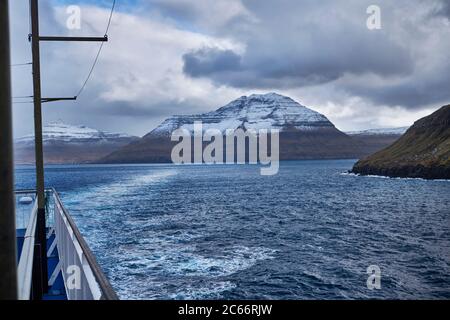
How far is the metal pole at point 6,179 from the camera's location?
3150 mm

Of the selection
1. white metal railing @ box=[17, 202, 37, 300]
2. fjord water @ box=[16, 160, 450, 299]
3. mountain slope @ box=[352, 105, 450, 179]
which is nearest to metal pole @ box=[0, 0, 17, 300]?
white metal railing @ box=[17, 202, 37, 300]

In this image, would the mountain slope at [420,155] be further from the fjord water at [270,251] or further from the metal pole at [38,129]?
the metal pole at [38,129]

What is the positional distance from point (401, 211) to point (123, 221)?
3689 cm

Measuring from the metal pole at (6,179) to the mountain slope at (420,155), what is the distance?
415ft

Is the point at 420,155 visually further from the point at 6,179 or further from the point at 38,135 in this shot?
the point at 6,179

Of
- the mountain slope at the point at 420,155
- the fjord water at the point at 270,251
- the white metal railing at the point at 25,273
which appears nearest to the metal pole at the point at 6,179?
the white metal railing at the point at 25,273

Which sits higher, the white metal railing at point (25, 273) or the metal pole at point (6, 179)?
the metal pole at point (6, 179)

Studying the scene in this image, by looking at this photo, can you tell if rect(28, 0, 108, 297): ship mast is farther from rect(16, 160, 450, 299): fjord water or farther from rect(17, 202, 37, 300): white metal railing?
rect(16, 160, 450, 299): fjord water

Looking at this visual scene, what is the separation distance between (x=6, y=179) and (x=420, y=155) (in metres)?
157

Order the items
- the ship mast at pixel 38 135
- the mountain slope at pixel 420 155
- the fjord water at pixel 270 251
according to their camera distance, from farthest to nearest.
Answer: the mountain slope at pixel 420 155 → the fjord water at pixel 270 251 → the ship mast at pixel 38 135

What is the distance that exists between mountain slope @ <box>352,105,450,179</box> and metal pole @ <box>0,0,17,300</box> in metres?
127

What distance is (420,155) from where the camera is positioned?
471 feet

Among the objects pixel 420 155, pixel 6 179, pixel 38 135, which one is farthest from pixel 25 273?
pixel 420 155
